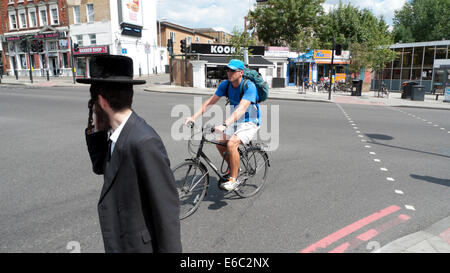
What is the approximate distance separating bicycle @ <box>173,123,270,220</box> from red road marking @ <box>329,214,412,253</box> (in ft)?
5.70

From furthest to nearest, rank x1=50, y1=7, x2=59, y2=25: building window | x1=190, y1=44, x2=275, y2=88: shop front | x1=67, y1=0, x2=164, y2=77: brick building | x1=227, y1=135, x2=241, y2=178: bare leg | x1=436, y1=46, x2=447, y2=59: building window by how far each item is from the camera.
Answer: x1=50, y1=7, x2=59, y2=25: building window
x1=67, y1=0, x2=164, y2=77: brick building
x1=190, y1=44, x2=275, y2=88: shop front
x1=436, y1=46, x2=447, y2=59: building window
x1=227, y1=135, x2=241, y2=178: bare leg

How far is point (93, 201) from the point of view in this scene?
4457 mm

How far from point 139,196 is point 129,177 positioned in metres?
0.13

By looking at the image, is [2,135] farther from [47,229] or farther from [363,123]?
[363,123]

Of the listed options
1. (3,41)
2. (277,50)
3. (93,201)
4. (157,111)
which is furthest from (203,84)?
(3,41)

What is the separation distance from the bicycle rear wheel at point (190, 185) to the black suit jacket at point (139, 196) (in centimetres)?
211

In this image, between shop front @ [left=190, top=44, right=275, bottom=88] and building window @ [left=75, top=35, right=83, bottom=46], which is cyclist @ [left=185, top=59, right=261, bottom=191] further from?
building window @ [left=75, top=35, right=83, bottom=46]

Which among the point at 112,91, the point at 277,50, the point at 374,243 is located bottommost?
the point at 374,243

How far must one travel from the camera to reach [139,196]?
173cm

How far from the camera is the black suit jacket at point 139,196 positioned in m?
1.65

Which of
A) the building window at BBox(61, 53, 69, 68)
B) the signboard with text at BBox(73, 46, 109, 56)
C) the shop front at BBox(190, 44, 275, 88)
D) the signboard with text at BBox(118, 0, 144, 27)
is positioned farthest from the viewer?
the building window at BBox(61, 53, 69, 68)

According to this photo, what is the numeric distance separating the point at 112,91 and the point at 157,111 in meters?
11.7

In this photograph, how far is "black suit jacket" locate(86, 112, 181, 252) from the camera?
5.42 ft

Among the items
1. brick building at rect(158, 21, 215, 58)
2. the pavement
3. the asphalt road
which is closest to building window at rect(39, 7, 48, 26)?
the pavement
